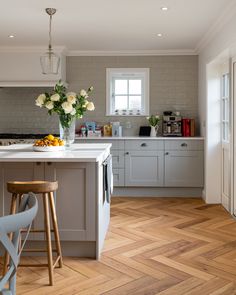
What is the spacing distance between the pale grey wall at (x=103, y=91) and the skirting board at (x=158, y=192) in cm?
103

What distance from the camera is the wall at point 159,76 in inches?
279

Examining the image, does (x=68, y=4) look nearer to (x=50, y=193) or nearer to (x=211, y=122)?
(x=50, y=193)

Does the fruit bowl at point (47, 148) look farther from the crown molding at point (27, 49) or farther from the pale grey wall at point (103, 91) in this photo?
the pale grey wall at point (103, 91)

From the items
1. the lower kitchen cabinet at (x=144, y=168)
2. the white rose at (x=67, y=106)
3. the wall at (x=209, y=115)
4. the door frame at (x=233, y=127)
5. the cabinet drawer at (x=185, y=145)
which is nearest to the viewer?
the white rose at (x=67, y=106)

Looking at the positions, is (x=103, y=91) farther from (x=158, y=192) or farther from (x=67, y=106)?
(x=67, y=106)

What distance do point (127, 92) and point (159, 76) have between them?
0.62 metres

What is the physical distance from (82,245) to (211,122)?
3.11 metres

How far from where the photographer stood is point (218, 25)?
200 inches

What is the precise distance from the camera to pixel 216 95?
6.12 metres

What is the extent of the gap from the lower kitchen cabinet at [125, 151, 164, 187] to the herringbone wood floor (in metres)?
1.26

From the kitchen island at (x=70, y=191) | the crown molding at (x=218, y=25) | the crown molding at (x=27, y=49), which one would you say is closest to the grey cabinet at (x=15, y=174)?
the kitchen island at (x=70, y=191)

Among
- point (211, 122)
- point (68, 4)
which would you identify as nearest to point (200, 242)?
point (211, 122)

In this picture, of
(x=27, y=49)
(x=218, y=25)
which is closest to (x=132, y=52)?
(x=27, y=49)

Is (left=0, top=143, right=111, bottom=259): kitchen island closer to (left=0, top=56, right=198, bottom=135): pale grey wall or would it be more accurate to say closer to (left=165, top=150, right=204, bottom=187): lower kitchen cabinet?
(left=165, top=150, right=204, bottom=187): lower kitchen cabinet
